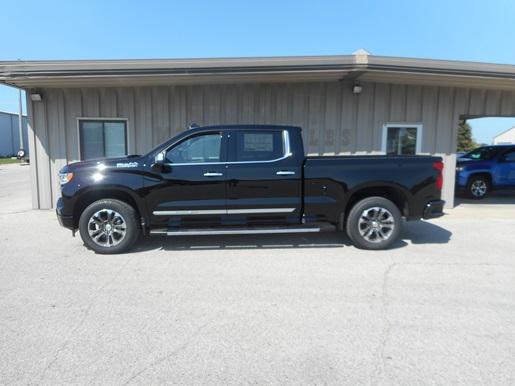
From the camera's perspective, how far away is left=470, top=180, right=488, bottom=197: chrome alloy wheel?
1180 cm

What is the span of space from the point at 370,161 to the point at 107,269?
4251 millimetres

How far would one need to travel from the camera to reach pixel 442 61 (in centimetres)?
800

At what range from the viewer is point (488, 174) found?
11.8 meters

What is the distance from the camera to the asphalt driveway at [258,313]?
9.26ft

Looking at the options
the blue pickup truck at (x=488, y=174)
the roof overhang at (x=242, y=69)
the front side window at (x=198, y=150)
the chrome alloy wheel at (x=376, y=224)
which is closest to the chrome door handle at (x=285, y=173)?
the front side window at (x=198, y=150)

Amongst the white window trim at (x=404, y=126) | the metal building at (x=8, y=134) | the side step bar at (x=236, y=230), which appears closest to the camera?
the side step bar at (x=236, y=230)

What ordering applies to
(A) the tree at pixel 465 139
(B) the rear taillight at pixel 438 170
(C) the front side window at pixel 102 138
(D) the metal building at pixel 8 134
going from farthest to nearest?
(D) the metal building at pixel 8 134 < (A) the tree at pixel 465 139 < (C) the front side window at pixel 102 138 < (B) the rear taillight at pixel 438 170

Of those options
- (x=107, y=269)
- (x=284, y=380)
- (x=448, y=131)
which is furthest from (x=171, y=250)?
(x=448, y=131)

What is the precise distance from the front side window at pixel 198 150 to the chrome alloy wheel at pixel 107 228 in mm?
1216

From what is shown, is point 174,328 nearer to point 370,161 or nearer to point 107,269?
point 107,269

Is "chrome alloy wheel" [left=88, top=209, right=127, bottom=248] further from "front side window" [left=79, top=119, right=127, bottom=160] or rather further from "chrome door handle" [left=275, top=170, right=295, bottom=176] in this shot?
"front side window" [left=79, top=119, right=127, bottom=160]

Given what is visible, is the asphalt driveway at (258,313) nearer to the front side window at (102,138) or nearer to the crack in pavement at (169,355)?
the crack in pavement at (169,355)

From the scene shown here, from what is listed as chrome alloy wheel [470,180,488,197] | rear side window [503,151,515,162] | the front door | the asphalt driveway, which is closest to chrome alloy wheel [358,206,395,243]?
the asphalt driveway

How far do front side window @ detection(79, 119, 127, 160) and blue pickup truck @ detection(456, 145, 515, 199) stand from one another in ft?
33.5
